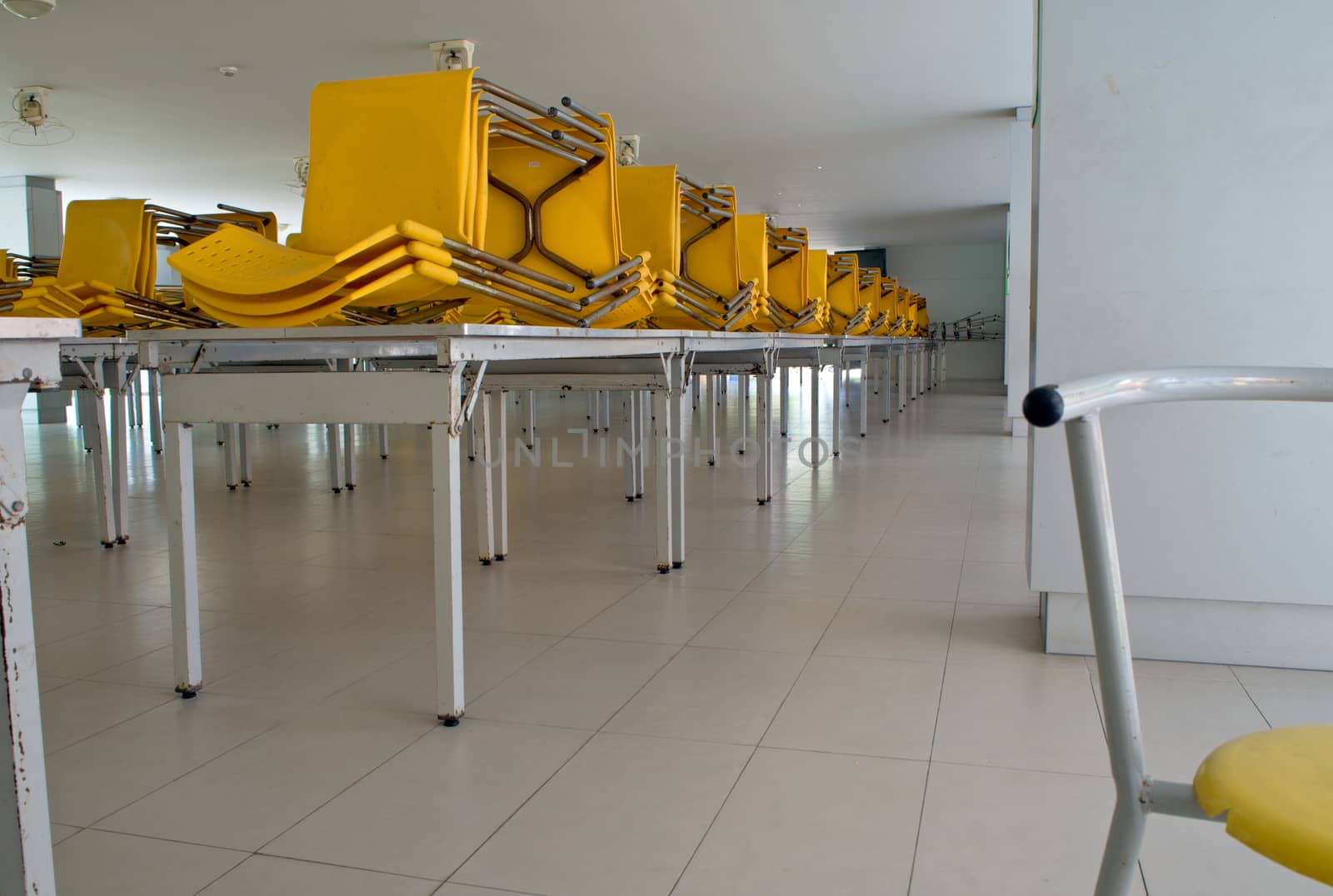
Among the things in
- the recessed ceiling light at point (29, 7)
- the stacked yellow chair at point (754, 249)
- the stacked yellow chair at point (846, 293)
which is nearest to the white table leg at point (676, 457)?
the stacked yellow chair at point (754, 249)

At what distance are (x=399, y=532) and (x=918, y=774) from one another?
2647mm

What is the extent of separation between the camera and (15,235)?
37.3 ft

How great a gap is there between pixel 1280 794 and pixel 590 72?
765 centimetres

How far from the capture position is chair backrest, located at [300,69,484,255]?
6.37ft

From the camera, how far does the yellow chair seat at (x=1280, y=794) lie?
0.63 meters

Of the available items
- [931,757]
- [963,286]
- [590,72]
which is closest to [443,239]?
[931,757]

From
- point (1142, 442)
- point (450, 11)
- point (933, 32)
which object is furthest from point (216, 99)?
point (1142, 442)

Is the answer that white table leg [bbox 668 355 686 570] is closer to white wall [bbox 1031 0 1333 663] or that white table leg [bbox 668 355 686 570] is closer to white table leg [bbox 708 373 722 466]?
Result: white wall [bbox 1031 0 1333 663]

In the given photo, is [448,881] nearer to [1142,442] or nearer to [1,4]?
[1142,442]

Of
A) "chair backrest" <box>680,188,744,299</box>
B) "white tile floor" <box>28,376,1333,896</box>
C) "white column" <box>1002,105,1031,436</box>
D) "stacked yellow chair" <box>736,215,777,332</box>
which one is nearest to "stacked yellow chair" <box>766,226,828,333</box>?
"stacked yellow chair" <box>736,215,777,332</box>

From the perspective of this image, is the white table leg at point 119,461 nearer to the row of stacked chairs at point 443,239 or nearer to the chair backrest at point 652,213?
the row of stacked chairs at point 443,239

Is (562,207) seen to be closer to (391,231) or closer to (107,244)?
(391,231)

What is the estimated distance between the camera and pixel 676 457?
323 centimetres

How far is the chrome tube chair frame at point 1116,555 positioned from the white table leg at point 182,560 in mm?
1820
